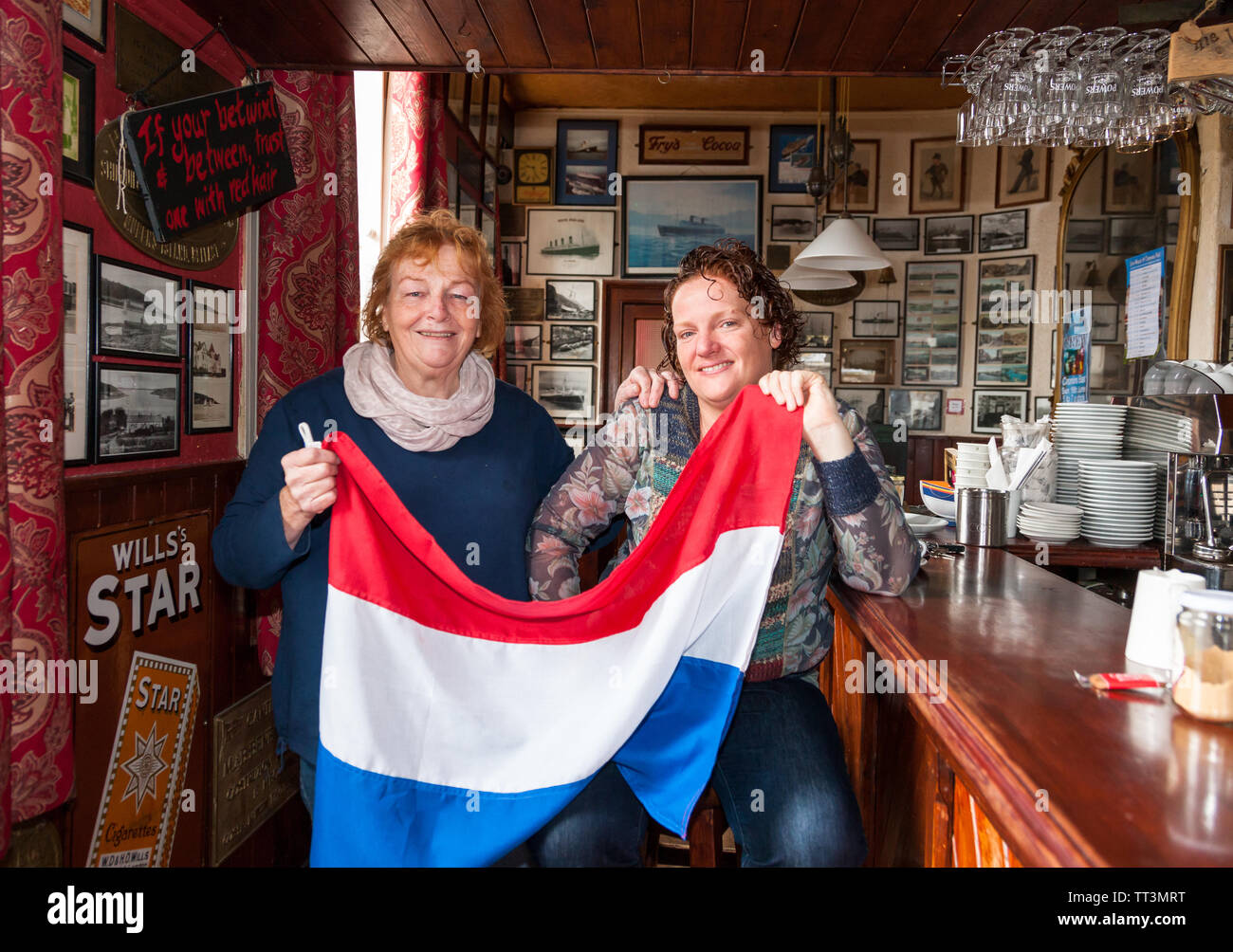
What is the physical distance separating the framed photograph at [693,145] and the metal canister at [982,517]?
5.91 m

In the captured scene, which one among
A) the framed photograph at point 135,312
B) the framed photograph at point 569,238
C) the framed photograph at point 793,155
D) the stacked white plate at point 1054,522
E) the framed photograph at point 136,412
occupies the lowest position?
the stacked white plate at point 1054,522

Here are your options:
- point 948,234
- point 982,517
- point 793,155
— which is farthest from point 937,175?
point 982,517

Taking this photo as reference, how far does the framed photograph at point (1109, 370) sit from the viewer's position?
5.00 metres

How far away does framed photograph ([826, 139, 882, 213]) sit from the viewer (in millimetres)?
7566

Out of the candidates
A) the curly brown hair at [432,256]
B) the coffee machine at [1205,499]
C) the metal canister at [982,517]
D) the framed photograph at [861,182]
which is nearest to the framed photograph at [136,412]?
the curly brown hair at [432,256]

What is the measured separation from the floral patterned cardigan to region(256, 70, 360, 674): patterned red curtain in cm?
115

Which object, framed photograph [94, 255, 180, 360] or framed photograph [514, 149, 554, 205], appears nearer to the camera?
framed photograph [94, 255, 180, 360]

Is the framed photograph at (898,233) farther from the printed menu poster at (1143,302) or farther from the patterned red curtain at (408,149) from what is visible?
the patterned red curtain at (408,149)

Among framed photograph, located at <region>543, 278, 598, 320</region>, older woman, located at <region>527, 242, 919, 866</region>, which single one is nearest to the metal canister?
older woman, located at <region>527, 242, 919, 866</region>

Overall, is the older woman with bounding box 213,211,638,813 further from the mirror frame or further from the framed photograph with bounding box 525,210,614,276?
the framed photograph with bounding box 525,210,614,276

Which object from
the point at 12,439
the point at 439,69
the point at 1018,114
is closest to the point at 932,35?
the point at 1018,114

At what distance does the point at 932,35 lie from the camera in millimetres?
2428
